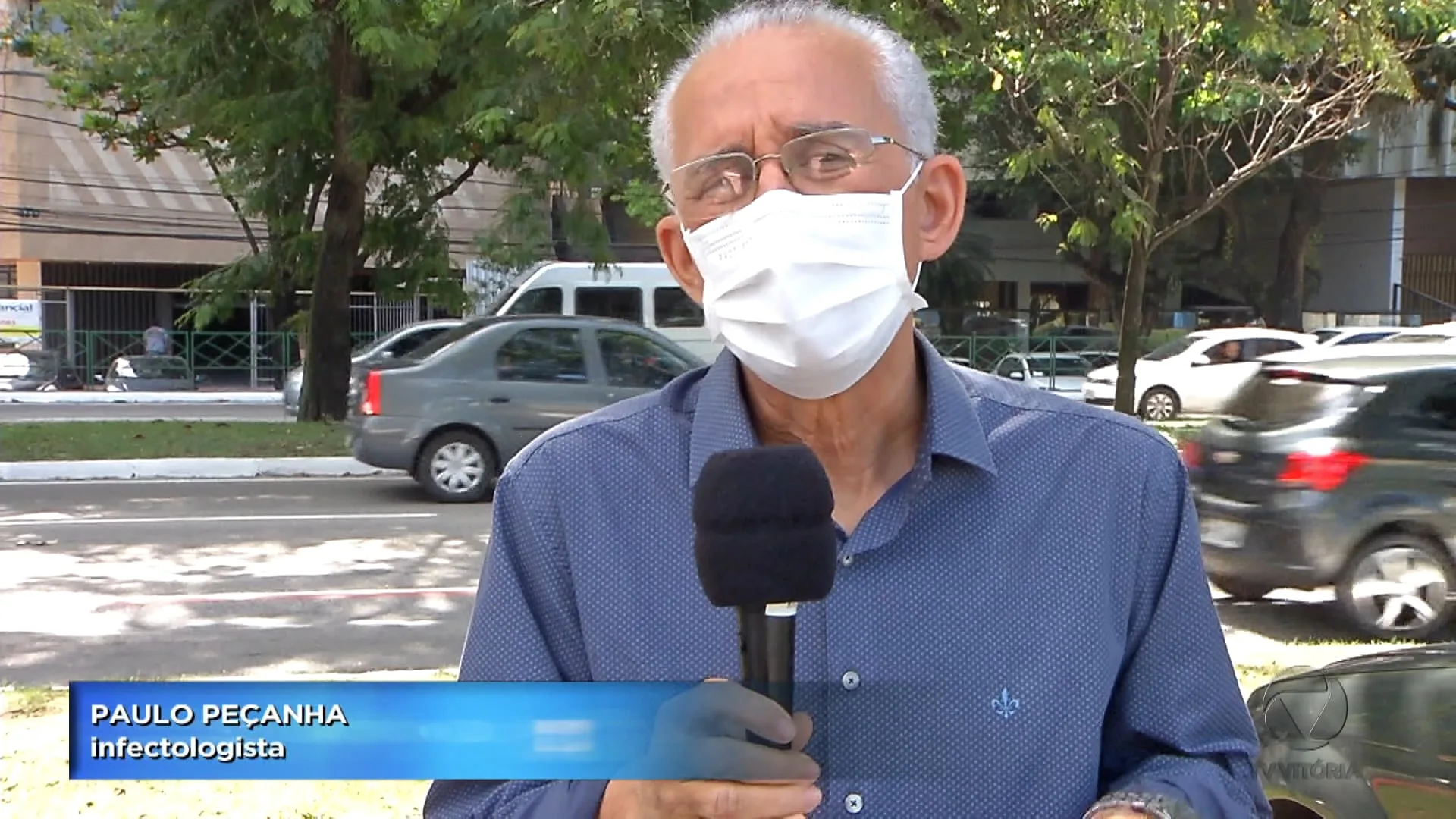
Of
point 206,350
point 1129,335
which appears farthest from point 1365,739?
point 206,350

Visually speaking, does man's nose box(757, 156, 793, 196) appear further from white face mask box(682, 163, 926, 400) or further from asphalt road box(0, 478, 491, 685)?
asphalt road box(0, 478, 491, 685)

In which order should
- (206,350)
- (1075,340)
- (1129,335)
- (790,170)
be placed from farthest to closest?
(206,350)
(1075,340)
(1129,335)
(790,170)

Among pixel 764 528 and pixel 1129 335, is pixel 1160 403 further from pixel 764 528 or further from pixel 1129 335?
pixel 764 528

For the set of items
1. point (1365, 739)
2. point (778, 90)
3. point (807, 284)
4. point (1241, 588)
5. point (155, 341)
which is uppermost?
point (778, 90)

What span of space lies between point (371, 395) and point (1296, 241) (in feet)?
79.4

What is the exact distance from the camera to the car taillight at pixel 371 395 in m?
11.9

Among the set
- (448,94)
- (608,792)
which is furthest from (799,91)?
(448,94)

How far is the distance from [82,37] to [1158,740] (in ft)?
65.2

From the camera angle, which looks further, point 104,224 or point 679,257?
point 104,224

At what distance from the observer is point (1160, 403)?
2202cm

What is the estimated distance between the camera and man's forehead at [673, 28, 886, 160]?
1.74m

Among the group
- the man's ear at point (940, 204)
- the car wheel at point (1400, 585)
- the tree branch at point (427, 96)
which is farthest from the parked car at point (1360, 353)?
the tree branch at point (427, 96)

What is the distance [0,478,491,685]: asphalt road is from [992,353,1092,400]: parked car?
50.0ft

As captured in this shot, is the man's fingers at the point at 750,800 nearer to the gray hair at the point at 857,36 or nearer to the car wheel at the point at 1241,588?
the gray hair at the point at 857,36
